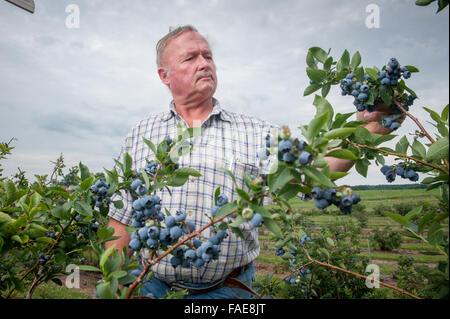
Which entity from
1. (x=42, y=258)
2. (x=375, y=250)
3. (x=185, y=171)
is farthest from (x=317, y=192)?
(x=375, y=250)

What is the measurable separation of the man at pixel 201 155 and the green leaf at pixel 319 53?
0.68m

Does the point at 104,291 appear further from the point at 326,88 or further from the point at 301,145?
the point at 326,88

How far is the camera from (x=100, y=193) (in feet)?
3.25

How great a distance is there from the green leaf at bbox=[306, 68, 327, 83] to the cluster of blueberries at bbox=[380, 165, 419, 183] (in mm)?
425

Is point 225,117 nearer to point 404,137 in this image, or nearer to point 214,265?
point 214,265

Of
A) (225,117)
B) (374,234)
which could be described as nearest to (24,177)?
(225,117)

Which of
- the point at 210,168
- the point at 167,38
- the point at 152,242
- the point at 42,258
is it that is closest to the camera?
the point at 152,242

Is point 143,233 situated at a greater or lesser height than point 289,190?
lesser

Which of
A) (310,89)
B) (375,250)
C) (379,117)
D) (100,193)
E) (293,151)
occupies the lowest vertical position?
(375,250)

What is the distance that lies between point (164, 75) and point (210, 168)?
955 mm

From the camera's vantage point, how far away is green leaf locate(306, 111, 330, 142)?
0.62 m

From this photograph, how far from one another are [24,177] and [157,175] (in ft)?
7.47

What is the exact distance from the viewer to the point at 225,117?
2.03 m

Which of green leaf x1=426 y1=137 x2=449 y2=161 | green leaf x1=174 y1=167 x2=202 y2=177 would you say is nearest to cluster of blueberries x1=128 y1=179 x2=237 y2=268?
green leaf x1=174 y1=167 x2=202 y2=177
